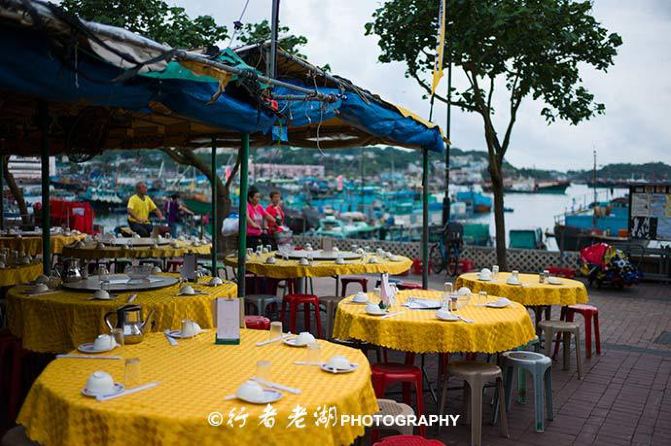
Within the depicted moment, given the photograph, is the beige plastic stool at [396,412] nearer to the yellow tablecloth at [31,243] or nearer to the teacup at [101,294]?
the teacup at [101,294]

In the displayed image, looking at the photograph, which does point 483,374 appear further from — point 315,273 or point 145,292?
point 315,273

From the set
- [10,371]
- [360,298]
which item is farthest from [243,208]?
[10,371]

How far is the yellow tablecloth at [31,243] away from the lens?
11.2m

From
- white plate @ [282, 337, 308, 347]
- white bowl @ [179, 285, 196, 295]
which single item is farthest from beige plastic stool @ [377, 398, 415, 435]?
white bowl @ [179, 285, 196, 295]

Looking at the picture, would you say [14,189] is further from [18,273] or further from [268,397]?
[268,397]

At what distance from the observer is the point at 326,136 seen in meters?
9.31

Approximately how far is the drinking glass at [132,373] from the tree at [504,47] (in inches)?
378

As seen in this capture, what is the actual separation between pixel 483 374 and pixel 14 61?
12.2 ft

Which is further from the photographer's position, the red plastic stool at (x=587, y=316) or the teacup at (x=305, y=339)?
the red plastic stool at (x=587, y=316)

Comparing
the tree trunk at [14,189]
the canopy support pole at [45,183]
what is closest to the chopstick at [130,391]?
the canopy support pole at [45,183]

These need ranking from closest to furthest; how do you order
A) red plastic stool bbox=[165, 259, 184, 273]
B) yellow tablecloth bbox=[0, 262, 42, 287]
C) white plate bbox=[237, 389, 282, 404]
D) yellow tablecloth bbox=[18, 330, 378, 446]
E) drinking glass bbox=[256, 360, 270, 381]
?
1. yellow tablecloth bbox=[18, 330, 378, 446]
2. white plate bbox=[237, 389, 282, 404]
3. drinking glass bbox=[256, 360, 270, 381]
4. yellow tablecloth bbox=[0, 262, 42, 287]
5. red plastic stool bbox=[165, 259, 184, 273]

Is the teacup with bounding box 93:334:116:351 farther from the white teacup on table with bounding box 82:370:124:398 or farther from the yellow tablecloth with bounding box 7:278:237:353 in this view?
the yellow tablecloth with bounding box 7:278:237:353

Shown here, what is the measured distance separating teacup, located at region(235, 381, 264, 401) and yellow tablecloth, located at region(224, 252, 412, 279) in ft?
17.5

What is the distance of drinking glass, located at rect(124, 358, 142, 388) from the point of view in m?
3.05
